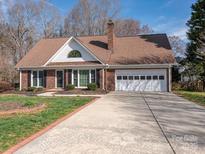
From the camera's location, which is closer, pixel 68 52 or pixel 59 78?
pixel 59 78

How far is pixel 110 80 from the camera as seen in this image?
24.7 m

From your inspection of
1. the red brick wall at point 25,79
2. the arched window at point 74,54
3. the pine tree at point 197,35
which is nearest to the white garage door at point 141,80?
the arched window at point 74,54

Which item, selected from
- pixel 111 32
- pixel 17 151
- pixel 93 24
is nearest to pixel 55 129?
pixel 17 151

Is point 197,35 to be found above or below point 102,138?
above

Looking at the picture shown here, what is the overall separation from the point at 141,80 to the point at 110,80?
308 cm

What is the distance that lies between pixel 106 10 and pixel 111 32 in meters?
22.6

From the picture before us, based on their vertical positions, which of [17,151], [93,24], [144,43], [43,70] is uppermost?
[93,24]

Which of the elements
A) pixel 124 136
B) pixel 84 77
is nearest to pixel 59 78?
pixel 84 77

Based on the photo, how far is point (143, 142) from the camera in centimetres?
615

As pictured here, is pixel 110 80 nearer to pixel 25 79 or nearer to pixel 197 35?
pixel 25 79

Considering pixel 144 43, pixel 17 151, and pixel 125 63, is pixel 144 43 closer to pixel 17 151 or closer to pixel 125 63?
pixel 125 63

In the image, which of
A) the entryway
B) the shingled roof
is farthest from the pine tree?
the entryway

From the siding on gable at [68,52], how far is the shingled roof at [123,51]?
0.66 m

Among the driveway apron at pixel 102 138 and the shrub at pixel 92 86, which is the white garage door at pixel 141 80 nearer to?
the shrub at pixel 92 86
